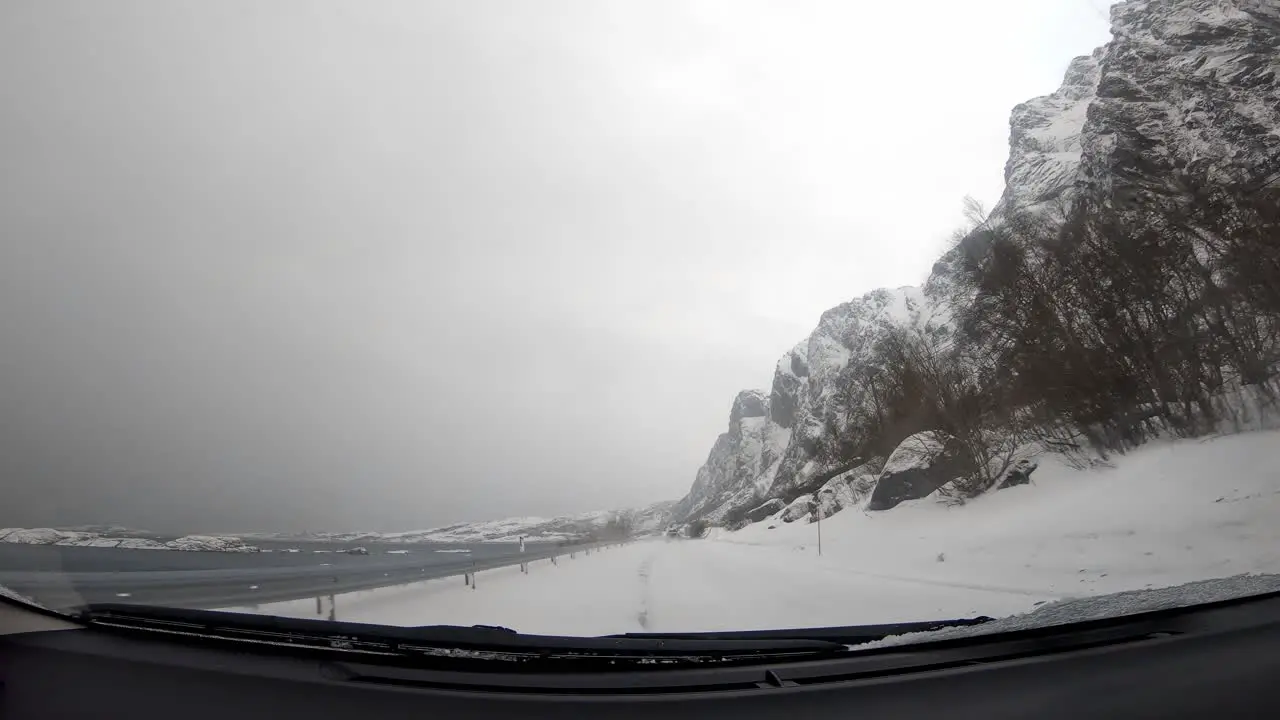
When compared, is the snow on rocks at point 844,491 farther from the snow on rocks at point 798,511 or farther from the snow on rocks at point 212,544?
the snow on rocks at point 212,544

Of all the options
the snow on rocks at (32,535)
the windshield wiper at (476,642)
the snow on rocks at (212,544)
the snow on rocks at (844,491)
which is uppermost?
the snow on rocks at (32,535)

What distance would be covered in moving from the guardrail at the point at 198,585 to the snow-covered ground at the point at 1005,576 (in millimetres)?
255

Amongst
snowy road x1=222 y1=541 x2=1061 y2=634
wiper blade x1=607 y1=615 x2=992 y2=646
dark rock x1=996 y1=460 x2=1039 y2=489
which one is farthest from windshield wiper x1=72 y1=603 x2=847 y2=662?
dark rock x1=996 y1=460 x2=1039 y2=489

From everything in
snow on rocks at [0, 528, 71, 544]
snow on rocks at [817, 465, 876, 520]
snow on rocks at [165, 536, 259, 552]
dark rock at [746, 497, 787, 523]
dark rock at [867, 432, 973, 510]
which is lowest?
dark rock at [746, 497, 787, 523]

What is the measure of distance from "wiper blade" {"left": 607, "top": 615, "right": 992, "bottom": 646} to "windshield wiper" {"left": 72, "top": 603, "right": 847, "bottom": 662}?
0.02 meters

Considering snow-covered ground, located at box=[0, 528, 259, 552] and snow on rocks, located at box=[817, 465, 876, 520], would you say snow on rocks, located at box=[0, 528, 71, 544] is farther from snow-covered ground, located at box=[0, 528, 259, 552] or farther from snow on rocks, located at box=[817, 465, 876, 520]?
snow on rocks, located at box=[817, 465, 876, 520]

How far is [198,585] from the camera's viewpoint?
4199mm

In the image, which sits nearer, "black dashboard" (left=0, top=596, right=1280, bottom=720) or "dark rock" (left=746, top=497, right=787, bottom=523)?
"black dashboard" (left=0, top=596, right=1280, bottom=720)

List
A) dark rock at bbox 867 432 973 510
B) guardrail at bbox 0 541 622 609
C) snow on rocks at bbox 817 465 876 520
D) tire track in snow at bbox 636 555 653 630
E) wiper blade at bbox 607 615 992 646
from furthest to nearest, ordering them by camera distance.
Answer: snow on rocks at bbox 817 465 876 520
dark rock at bbox 867 432 973 510
tire track in snow at bbox 636 555 653 630
guardrail at bbox 0 541 622 609
wiper blade at bbox 607 615 992 646

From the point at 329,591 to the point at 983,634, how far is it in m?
4.44

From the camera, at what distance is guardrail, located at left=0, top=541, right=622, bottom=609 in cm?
329

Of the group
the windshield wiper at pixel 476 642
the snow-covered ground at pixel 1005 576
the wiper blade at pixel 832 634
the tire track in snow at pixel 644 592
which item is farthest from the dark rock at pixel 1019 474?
the windshield wiper at pixel 476 642

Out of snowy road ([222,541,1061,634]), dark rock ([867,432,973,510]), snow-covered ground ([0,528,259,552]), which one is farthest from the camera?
dark rock ([867,432,973,510])

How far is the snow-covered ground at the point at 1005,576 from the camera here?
11.4 feet
